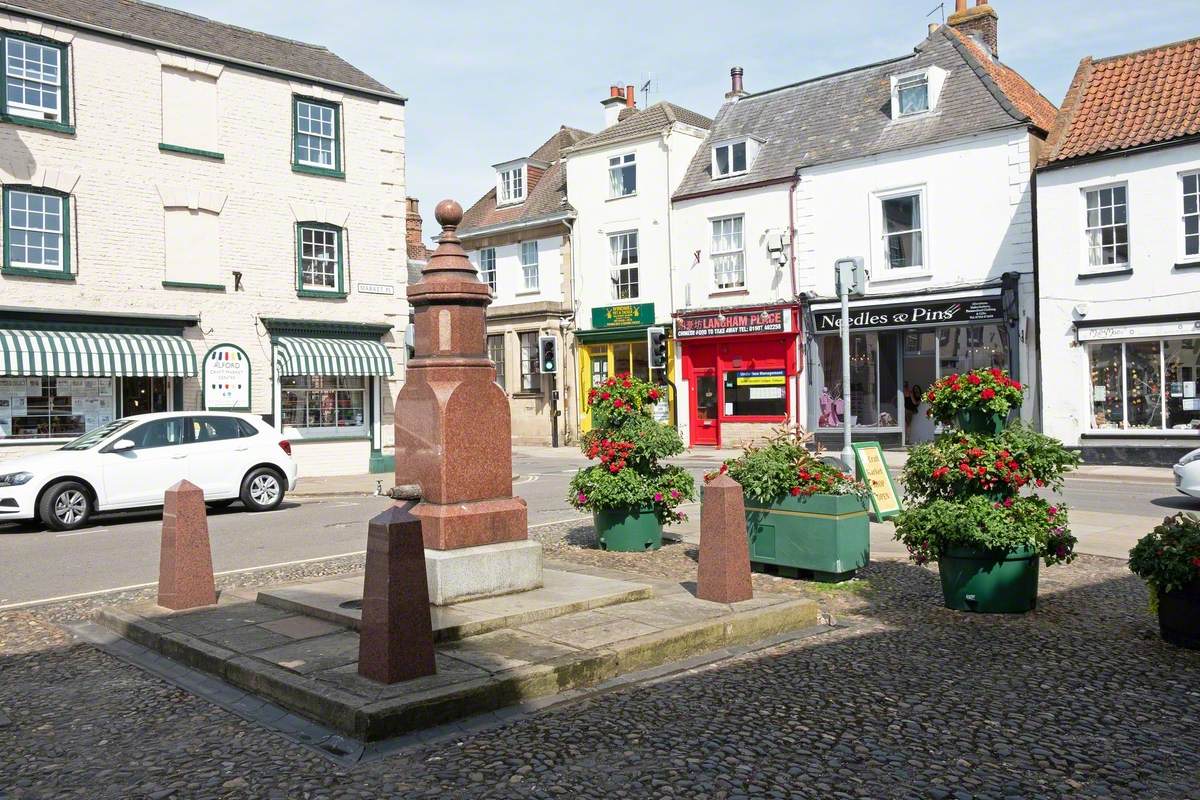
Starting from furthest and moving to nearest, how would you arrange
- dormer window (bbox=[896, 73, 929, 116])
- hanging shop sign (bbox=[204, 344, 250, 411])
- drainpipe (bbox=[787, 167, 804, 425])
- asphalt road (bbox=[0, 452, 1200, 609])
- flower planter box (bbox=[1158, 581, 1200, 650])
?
drainpipe (bbox=[787, 167, 804, 425]), dormer window (bbox=[896, 73, 929, 116]), hanging shop sign (bbox=[204, 344, 250, 411]), asphalt road (bbox=[0, 452, 1200, 609]), flower planter box (bbox=[1158, 581, 1200, 650])

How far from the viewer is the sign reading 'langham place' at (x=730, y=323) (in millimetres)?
26625

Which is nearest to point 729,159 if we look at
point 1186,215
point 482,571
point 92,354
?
point 1186,215

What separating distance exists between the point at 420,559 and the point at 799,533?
4.40 m

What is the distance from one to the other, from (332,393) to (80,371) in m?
5.58

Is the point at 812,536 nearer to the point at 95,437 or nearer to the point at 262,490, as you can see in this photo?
the point at 262,490

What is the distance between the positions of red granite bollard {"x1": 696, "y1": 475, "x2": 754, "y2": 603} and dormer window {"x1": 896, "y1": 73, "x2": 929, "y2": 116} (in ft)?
65.5

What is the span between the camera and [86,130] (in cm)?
1909

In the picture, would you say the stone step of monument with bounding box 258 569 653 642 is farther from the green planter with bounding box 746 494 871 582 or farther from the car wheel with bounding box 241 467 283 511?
the car wheel with bounding box 241 467 283 511

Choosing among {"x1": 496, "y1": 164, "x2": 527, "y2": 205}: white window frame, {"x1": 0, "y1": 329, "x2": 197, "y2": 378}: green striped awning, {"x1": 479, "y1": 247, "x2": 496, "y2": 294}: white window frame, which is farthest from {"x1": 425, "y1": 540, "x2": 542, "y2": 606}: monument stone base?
{"x1": 496, "y1": 164, "x2": 527, "y2": 205}: white window frame

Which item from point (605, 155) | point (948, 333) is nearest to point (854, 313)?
point (948, 333)

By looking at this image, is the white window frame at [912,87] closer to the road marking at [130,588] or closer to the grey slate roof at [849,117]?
the grey slate roof at [849,117]

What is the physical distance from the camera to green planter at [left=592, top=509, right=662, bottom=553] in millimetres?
10844

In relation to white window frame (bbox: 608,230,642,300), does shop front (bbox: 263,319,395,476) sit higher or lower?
lower

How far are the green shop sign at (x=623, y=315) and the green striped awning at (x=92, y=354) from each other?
45.1 ft
